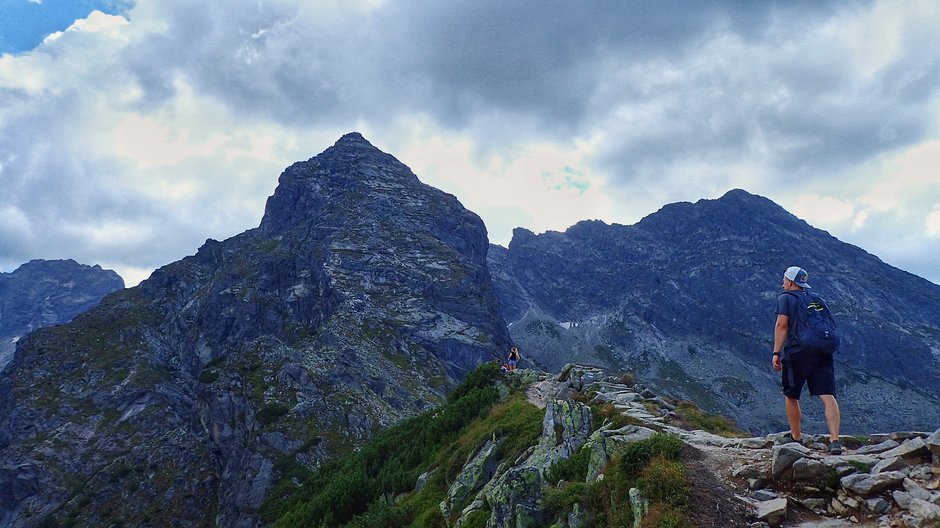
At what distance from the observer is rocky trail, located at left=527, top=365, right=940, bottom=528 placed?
8258mm

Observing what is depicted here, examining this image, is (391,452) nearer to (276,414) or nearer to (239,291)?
(276,414)

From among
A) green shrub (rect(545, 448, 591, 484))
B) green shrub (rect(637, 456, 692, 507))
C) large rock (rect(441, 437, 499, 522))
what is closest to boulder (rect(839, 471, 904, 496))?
green shrub (rect(637, 456, 692, 507))

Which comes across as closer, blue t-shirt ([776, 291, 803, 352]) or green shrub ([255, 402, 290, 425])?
blue t-shirt ([776, 291, 803, 352])

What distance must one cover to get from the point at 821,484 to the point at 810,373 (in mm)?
2610

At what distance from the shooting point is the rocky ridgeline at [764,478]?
8492mm

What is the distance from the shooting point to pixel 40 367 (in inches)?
5561

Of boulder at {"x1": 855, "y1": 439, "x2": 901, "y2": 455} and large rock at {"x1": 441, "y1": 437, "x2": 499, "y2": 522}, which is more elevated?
boulder at {"x1": 855, "y1": 439, "x2": 901, "y2": 455}

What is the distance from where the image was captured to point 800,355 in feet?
36.5

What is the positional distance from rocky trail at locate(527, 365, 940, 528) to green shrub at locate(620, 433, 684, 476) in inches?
17.3

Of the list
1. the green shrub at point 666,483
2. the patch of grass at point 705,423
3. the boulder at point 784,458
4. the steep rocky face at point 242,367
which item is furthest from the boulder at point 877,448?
the steep rocky face at point 242,367

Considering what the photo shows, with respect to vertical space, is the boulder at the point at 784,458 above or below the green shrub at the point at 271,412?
above

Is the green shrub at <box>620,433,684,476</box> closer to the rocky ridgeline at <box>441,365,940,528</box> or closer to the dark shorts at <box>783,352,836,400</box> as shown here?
the rocky ridgeline at <box>441,365,940,528</box>

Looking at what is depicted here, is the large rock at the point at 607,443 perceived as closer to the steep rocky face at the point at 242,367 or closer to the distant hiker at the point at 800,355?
the distant hiker at the point at 800,355

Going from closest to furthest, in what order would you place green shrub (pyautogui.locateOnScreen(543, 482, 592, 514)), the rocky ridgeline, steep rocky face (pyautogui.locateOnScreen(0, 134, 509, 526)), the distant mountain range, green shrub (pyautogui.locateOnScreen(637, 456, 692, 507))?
the rocky ridgeline
green shrub (pyautogui.locateOnScreen(637, 456, 692, 507))
green shrub (pyautogui.locateOnScreen(543, 482, 592, 514))
the distant mountain range
steep rocky face (pyautogui.locateOnScreen(0, 134, 509, 526))
